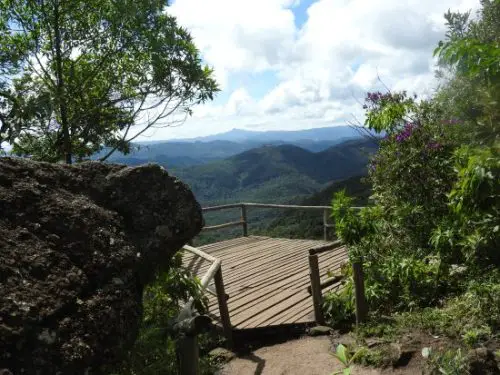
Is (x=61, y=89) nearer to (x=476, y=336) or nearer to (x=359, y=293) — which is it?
(x=359, y=293)

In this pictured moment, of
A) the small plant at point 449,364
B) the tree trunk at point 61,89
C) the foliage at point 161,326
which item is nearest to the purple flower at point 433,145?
the small plant at point 449,364

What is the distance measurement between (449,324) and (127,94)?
6147 mm

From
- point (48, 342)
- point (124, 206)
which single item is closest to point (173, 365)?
point (124, 206)

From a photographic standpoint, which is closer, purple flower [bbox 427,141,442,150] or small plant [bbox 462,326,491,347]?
small plant [bbox 462,326,491,347]

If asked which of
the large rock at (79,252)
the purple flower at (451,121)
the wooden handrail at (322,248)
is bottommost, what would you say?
the wooden handrail at (322,248)

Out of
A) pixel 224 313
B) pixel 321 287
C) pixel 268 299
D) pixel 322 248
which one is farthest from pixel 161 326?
pixel 268 299

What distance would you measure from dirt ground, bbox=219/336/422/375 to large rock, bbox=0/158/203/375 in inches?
107

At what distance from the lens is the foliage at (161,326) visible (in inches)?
123

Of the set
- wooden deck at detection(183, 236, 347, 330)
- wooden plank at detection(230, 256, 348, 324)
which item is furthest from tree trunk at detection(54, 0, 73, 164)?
wooden plank at detection(230, 256, 348, 324)

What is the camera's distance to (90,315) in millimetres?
2318

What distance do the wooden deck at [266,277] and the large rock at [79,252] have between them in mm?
3695

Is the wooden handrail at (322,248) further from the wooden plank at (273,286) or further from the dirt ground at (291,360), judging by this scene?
the wooden plank at (273,286)

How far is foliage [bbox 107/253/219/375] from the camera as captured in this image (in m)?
3.12

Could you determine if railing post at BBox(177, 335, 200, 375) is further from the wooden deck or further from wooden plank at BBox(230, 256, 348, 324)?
wooden plank at BBox(230, 256, 348, 324)
